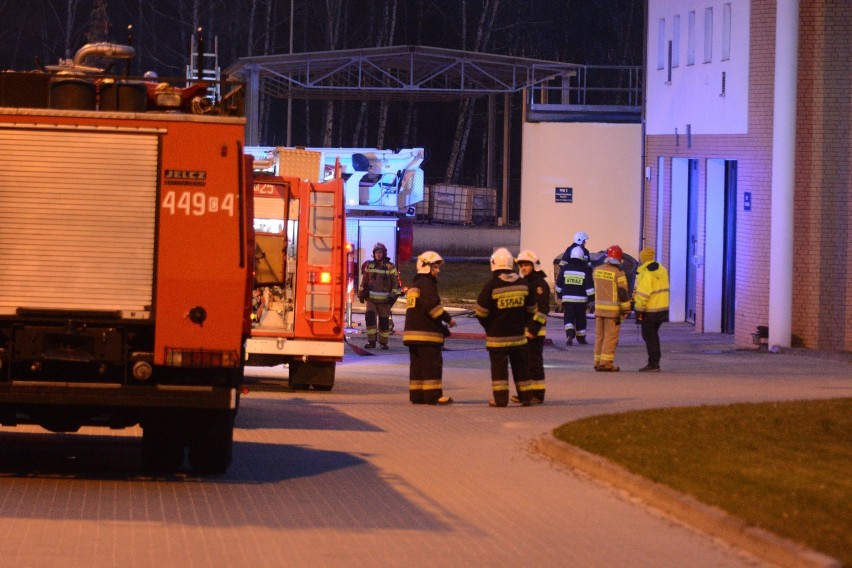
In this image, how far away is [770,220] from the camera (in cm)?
2489

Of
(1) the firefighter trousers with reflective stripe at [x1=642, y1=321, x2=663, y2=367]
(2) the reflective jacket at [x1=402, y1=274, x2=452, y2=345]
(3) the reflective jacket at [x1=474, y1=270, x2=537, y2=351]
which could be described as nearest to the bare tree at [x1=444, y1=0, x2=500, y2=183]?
(1) the firefighter trousers with reflective stripe at [x1=642, y1=321, x2=663, y2=367]

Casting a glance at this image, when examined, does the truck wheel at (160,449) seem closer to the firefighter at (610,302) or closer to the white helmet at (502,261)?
the white helmet at (502,261)

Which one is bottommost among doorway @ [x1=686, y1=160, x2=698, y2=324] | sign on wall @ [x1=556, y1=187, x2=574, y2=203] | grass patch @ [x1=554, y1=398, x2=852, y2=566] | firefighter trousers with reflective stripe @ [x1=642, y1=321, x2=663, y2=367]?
grass patch @ [x1=554, y1=398, x2=852, y2=566]

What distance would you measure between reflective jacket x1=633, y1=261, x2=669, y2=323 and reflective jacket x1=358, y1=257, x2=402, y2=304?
16.0 ft

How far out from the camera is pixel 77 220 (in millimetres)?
10430

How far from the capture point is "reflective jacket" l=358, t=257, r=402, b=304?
981 inches

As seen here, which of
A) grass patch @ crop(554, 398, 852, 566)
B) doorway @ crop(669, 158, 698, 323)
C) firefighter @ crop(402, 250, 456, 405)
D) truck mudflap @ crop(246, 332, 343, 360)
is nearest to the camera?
grass patch @ crop(554, 398, 852, 566)

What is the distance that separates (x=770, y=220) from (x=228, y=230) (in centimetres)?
1600

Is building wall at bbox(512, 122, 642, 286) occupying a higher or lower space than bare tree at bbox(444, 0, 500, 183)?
lower

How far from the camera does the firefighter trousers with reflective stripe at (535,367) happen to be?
17.2m

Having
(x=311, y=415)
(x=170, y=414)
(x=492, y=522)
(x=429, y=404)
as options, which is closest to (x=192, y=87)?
(x=170, y=414)

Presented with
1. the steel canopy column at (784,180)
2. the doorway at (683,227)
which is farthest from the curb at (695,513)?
the doorway at (683,227)

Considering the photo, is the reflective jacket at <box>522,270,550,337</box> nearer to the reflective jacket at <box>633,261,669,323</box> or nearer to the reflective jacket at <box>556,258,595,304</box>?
the reflective jacket at <box>633,261,669,323</box>

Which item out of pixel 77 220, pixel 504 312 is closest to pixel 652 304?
pixel 504 312
